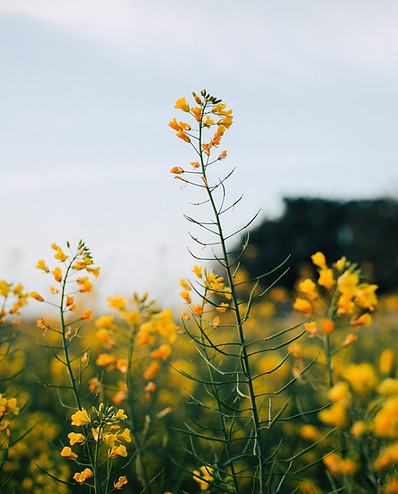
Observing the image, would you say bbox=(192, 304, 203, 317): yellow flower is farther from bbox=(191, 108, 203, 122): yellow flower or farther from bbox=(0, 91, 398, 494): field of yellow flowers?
bbox=(191, 108, 203, 122): yellow flower

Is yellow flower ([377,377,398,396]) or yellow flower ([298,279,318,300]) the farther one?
yellow flower ([298,279,318,300])

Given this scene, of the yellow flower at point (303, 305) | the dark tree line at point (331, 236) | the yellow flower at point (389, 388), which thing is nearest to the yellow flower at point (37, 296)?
the yellow flower at point (303, 305)

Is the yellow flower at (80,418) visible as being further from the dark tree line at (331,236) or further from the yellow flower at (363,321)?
the dark tree line at (331,236)

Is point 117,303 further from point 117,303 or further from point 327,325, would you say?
point 327,325

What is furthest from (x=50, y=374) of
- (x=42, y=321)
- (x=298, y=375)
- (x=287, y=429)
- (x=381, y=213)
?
(x=381, y=213)

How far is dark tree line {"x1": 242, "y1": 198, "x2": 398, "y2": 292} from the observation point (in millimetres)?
26750

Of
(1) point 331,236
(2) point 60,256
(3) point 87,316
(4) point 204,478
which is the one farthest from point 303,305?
(1) point 331,236

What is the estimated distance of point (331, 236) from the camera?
29.1 metres

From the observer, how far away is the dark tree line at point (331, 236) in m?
26.8

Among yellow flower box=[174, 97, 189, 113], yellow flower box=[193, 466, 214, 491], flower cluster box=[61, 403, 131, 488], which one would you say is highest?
yellow flower box=[174, 97, 189, 113]

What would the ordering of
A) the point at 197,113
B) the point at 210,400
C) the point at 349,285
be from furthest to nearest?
the point at 210,400 → the point at 197,113 → the point at 349,285

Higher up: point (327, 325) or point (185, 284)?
point (185, 284)

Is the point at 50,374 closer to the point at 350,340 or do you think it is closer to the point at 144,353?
the point at 144,353

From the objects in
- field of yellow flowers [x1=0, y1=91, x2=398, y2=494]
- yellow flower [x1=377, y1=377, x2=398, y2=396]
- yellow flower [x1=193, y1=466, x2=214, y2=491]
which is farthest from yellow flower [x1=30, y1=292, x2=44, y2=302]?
yellow flower [x1=377, y1=377, x2=398, y2=396]
